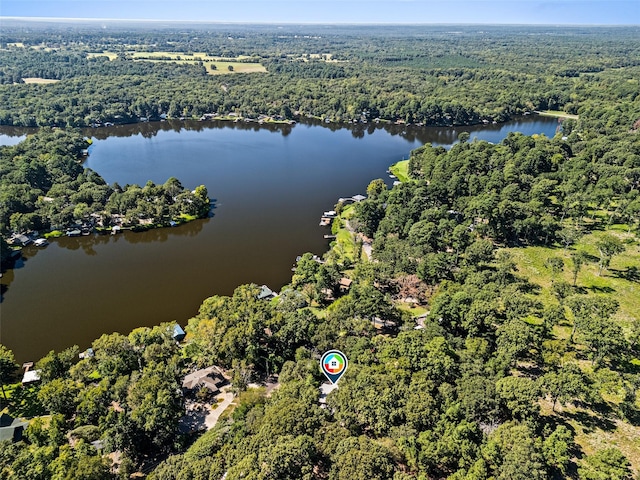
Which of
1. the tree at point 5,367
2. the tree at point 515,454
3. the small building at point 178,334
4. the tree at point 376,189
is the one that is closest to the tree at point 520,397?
the tree at point 515,454

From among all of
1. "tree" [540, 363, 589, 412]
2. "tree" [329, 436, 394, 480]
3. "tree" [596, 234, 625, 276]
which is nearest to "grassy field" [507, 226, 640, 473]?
"tree" [596, 234, 625, 276]

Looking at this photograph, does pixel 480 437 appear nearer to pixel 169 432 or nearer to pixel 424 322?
pixel 424 322

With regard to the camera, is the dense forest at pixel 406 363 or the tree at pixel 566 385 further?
the tree at pixel 566 385

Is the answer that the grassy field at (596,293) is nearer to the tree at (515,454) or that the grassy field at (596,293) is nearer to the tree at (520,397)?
the tree at (520,397)

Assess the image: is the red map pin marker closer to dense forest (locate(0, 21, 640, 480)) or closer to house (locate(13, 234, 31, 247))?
dense forest (locate(0, 21, 640, 480))

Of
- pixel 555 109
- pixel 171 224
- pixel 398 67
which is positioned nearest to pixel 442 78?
pixel 398 67

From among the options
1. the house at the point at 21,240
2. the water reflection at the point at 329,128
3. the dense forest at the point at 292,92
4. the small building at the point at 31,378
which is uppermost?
the dense forest at the point at 292,92
